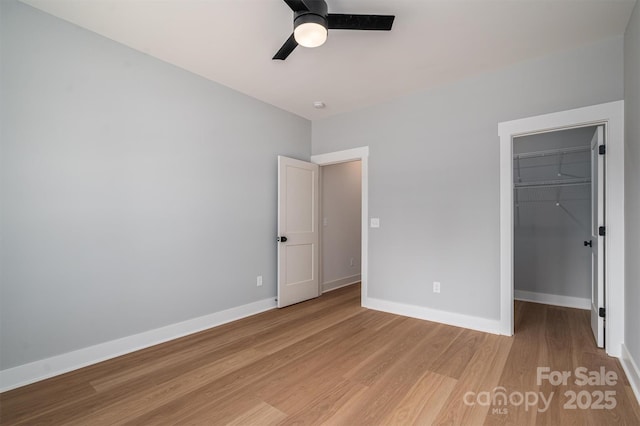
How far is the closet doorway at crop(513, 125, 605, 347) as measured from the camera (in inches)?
156

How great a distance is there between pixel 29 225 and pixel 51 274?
15.9 inches

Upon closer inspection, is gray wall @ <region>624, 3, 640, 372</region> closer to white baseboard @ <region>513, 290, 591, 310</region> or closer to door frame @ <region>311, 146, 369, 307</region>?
white baseboard @ <region>513, 290, 591, 310</region>

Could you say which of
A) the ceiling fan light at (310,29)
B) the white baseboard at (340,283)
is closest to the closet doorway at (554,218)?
the white baseboard at (340,283)

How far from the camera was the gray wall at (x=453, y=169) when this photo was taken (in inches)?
110

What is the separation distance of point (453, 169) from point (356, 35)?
181cm

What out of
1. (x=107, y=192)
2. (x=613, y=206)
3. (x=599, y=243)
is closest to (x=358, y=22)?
(x=107, y=192)

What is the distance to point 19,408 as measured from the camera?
6.29 ft

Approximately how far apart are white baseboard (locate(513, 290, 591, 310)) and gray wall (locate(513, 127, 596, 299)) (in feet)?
0.16

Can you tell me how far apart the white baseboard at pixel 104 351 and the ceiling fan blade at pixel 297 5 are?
300 centimetres

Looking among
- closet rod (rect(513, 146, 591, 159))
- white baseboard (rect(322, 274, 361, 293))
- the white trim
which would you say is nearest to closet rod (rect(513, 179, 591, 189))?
closet rod (rect(513, 146, 591, 159))

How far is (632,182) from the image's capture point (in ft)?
7.32

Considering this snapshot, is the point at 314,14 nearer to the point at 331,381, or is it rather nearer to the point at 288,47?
the point at 288,47

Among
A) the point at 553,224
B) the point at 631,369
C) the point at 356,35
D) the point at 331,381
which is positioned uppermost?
the point at 356,35

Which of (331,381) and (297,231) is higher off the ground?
(297,231)
